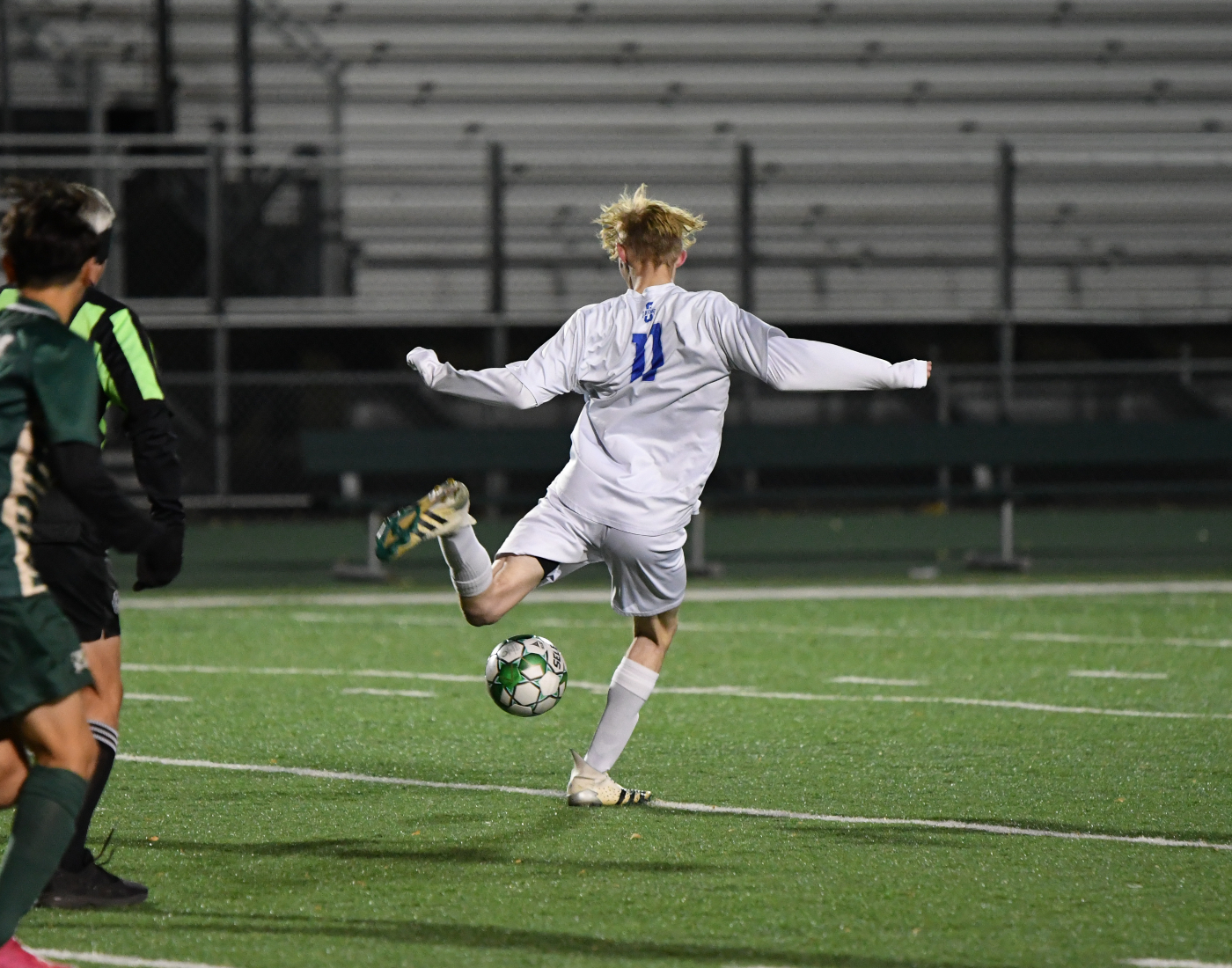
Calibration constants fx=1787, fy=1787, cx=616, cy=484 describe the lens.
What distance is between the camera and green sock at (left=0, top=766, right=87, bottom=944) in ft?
12.0

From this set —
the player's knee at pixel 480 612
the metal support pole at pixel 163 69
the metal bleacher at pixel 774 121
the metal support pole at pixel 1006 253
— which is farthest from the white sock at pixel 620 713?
the metal support pole at pixel 163 69

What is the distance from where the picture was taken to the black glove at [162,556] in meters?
4.19

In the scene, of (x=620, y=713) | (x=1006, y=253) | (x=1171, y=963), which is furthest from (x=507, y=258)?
(x=1171, y=963)

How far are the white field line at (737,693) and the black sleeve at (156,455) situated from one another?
3.92 meters

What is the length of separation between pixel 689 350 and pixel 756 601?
6519 millimetres

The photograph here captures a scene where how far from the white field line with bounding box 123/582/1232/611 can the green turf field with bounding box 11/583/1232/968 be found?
1.90 metres

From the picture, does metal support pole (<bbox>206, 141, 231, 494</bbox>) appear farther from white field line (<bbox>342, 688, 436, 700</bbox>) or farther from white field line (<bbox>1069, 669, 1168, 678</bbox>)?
white field line (<bbox>1069, 669, 1168, 678</bbox>)

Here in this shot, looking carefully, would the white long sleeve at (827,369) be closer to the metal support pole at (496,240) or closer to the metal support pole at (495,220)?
the metal support pole at (496,240)

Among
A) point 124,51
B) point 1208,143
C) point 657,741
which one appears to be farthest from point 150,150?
point 657,741

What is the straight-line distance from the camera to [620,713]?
604 centimetres

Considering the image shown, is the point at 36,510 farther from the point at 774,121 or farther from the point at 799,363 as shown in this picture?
the point at 774,121

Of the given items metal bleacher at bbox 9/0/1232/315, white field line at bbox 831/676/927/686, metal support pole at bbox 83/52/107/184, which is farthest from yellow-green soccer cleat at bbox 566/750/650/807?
metal support pole at bbox 83/52/107/184

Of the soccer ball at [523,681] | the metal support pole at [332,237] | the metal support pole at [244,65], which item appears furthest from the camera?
the metal support pole at [244,65]

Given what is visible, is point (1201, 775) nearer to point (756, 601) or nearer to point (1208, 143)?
point (756, 601)
